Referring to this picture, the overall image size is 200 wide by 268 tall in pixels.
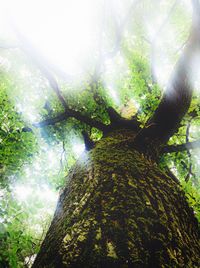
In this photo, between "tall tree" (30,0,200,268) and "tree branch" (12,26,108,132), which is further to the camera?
"tree branch" (12,26,108,132)

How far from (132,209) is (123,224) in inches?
9.3

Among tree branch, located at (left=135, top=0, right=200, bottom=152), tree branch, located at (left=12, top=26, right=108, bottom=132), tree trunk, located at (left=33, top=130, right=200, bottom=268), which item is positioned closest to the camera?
tree trunk, located at (left=33, top=130, right=200, bottom=268)

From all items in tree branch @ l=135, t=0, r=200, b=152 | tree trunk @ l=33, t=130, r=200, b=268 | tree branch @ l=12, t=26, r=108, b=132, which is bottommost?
tree trunk @ l=33, t=130, r=200, b=268

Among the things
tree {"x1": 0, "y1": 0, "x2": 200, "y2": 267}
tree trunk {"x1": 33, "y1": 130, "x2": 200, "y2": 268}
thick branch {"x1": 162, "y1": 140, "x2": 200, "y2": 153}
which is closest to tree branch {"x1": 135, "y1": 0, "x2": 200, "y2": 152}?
tree {"x1": 0, "y1": 0, "x2": 200, "y2": 267}

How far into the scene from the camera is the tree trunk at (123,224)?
1.67m

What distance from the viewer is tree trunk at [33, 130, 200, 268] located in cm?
167

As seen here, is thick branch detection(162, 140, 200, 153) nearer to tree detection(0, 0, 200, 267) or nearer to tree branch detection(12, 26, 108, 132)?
tree detection(0, 0, 200, 267)

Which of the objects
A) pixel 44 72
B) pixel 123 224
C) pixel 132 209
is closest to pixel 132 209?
pixel 132 209

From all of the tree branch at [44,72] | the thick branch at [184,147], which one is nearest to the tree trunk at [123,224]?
the thick branch at [184,147]

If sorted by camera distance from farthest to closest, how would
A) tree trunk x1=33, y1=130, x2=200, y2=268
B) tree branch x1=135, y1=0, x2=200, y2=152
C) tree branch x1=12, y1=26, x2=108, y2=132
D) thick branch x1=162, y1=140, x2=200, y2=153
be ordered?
tree branch x1=12, y1=26, x2=108, y2=132, thick branch x1=162, y1=140, x2=200, y2=153, tree branch x1=135, y1=0, x2=200, y2=152, tree trunk x1=33, y1=130, x2=200, y2=268

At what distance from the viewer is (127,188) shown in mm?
2500

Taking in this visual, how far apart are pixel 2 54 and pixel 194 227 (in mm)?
6760

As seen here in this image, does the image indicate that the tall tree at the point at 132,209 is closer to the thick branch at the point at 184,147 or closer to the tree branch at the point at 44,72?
the thick branch at the point at 184,147

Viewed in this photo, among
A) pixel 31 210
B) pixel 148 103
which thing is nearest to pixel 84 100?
pixel 148 103
